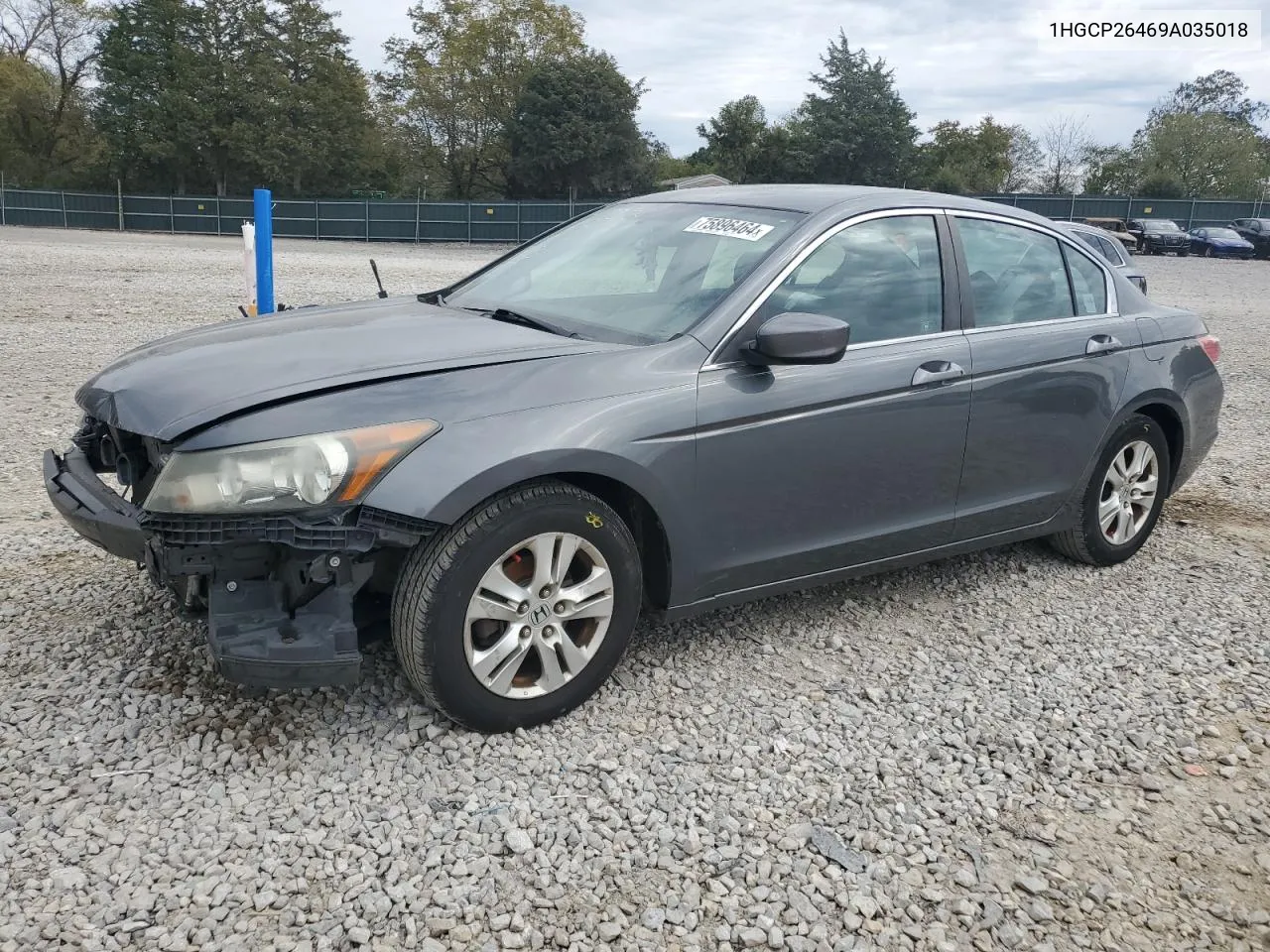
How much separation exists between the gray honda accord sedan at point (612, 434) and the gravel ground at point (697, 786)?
31 centimetres

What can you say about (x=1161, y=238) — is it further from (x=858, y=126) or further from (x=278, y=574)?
(x=278, y=574)

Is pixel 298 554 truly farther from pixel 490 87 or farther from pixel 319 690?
pixel 490 87

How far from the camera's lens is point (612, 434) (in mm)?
3270

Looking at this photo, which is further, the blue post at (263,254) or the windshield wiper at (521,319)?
the blue post at (263,254)

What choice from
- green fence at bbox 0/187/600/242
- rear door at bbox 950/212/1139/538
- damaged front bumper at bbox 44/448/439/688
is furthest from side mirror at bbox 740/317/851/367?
green fence at bbox 0/187/600/242

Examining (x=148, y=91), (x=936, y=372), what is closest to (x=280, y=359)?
(x=936, y=372)

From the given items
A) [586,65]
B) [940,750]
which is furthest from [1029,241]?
[586,65]

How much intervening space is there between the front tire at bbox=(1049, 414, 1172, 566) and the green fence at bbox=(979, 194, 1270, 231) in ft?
136

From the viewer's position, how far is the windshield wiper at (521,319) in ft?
12.1

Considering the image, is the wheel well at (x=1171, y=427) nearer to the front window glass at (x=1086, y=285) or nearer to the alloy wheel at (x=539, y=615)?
the front window glass at (x=1086, y=285)

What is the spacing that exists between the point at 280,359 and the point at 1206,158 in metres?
68.5

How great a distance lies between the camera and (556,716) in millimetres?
3389

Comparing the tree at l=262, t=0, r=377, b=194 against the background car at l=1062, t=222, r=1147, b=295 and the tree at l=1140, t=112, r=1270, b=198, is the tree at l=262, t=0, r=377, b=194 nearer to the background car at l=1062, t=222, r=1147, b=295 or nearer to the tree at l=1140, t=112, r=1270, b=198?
the tree at l=1140, t=112, r=1270, b=198

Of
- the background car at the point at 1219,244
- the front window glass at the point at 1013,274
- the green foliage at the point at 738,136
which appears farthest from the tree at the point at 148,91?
the front window glass at the point at 1013,274
